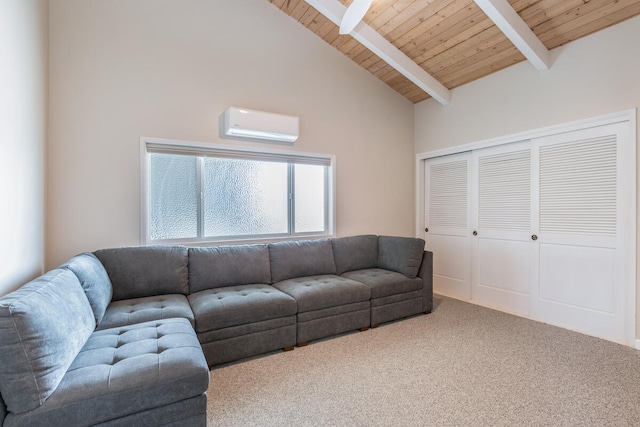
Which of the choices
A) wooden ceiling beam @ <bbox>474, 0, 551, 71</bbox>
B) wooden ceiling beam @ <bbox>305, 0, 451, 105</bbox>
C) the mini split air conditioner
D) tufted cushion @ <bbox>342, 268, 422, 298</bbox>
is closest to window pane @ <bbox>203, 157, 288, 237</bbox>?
the mini split air conditioner

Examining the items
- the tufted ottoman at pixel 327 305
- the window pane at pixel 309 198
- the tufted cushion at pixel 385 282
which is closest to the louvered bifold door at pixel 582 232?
the tufted cushion at pixel 385 282

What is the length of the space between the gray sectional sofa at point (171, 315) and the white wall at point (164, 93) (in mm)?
508

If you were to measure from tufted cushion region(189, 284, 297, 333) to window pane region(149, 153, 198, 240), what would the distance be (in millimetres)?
789

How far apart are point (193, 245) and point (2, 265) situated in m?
1.56

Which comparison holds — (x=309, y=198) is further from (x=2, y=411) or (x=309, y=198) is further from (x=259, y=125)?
(x=2, y=411)

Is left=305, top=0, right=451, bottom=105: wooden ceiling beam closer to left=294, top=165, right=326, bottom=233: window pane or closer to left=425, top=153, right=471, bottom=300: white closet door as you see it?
left=425, top=153, right=471, bottom=300: white closet door

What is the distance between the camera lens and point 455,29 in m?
3.24

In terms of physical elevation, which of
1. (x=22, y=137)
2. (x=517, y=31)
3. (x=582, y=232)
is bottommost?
(x=582, y=232)

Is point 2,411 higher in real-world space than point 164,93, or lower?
lower

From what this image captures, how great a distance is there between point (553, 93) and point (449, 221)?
187cm

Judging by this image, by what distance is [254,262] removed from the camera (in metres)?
3.12

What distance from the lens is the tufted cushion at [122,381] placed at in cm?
127

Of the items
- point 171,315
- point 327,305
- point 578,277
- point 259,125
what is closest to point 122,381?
point 171,315

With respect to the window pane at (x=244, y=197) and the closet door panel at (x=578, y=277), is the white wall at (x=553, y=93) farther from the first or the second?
the window pane at (x=244, y=197)
